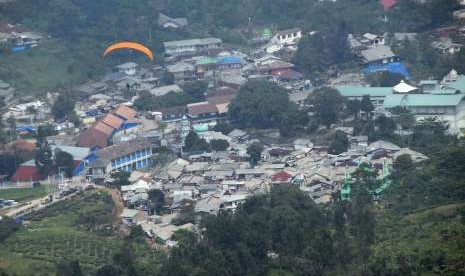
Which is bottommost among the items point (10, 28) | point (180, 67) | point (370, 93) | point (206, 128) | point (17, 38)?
point (206, 128)

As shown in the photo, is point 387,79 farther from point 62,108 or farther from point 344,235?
point 344,235

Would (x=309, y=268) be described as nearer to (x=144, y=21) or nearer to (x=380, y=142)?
(x=380, y=142)

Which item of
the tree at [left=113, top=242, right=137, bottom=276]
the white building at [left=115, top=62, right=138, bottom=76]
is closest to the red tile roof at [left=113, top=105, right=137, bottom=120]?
the white building at [left=115, top=62, right=138, bottom=76]

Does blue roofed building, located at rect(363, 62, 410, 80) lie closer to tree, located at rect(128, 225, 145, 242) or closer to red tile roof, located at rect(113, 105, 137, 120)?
red tile roof, located at rect(113, 105, 137, 120)

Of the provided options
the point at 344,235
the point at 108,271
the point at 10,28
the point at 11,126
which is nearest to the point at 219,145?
the point at 11,126

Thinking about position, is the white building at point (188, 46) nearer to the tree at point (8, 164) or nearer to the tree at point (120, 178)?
the tree at point (8, 164)
